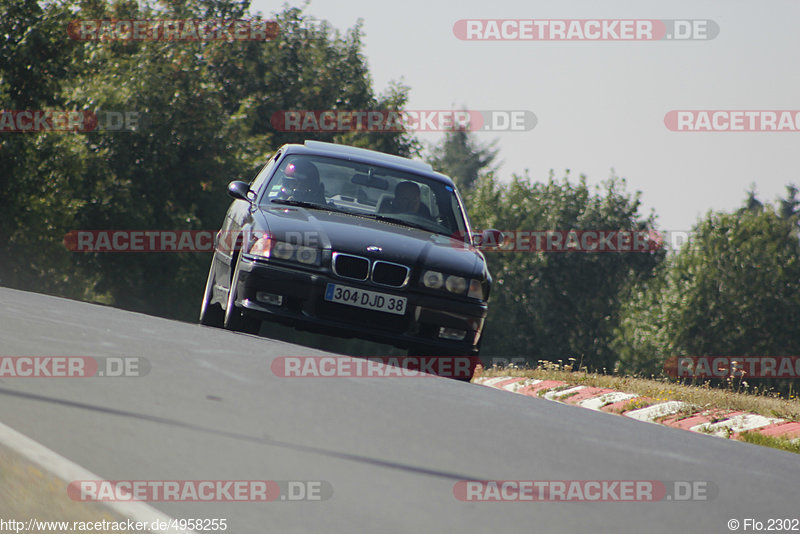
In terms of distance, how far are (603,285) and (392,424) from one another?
65.9 m

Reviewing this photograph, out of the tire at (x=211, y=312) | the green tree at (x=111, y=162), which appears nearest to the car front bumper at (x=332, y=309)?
the tire at (x=211, y=312)

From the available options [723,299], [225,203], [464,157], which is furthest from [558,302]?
[464,157]

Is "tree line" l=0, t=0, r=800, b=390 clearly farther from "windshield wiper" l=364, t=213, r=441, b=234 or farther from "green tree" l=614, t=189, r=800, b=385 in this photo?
"windshield wiper" l=364, t=213, r=441, b=234

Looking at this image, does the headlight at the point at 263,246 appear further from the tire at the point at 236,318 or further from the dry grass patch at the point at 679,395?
the dry grass patch at the point at 679,395

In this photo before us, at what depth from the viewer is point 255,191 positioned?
9.63 m

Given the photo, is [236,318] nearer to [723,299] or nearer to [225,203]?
[225,203]

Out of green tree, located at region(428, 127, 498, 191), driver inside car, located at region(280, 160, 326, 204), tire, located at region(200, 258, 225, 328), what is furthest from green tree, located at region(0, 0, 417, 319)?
green tree, located at region(428, 127, 498, 191)

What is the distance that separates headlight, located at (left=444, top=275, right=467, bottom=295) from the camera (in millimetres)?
8266

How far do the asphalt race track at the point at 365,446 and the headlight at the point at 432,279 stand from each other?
1.67 m

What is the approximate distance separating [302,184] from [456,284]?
193cm

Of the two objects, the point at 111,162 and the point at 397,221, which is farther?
the point at 111,162

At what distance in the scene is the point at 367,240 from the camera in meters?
8.27

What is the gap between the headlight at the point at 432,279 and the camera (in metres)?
8.19

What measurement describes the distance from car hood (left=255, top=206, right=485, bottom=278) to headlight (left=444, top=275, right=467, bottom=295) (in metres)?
0.05
